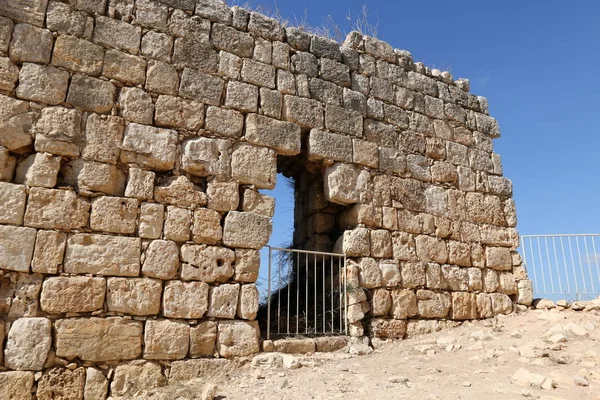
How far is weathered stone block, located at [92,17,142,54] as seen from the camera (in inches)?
191

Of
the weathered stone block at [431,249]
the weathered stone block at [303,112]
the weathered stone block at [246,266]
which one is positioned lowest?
the weathered stone block at [246,266]

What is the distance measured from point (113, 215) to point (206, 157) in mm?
1138

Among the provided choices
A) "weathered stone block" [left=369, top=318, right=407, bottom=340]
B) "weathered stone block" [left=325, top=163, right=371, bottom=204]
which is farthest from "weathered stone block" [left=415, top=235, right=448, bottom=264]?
"weathered stone block" [left=325, top=163, right=371, bottom=204]

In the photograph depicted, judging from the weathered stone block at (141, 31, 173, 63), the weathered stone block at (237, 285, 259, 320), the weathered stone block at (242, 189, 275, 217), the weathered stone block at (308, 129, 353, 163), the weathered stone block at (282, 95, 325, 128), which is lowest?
the weathered stone block at (237, 285, 259, 320)

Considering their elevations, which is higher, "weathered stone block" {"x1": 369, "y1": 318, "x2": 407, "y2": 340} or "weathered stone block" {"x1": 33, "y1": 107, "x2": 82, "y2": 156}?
"weathered stone block" {"x1": 33, "y1": 107, "x2": 82, "y2": 156}

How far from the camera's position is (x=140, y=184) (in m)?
4.66

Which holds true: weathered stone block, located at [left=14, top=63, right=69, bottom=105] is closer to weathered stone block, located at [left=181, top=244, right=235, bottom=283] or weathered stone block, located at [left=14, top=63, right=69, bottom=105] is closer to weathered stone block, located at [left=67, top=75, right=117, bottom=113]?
weathered stone block, located at [left=67, top=75, right=117, bottom=113]

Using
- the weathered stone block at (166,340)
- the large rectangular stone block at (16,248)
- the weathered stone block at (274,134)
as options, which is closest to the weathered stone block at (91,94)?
the large rectangular stone block at (16,248)

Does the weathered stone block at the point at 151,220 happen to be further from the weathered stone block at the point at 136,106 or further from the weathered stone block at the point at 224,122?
the weathered stone block at the point at 224,122

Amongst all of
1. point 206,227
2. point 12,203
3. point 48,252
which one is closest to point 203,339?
point 206,227

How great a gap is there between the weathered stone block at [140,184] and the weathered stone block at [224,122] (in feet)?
2.86

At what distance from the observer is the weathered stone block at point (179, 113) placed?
194 inches

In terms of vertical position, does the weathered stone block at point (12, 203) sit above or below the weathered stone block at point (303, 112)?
below

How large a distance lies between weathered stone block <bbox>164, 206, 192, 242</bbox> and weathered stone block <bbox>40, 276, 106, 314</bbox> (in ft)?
2.52
